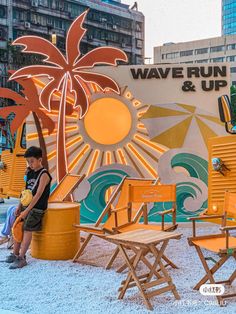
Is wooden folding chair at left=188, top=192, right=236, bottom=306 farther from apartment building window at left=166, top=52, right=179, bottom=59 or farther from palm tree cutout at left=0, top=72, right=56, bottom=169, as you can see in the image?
apartment building window at left=166, top=52, right=179, bottom=59

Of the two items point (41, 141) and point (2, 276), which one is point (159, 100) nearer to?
point (41, 141)

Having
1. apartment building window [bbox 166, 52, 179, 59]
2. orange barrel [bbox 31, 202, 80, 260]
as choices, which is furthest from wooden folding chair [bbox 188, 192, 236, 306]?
apartment building window [bbox 166, 52, 179, 59]

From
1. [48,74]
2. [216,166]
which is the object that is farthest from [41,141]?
[216,166]

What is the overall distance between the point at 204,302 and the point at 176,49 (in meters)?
82.6

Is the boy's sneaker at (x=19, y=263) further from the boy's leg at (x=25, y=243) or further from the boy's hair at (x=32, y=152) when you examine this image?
the boy's hair at (x=32, y=152)

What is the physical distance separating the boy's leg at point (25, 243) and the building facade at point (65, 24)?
28.8m

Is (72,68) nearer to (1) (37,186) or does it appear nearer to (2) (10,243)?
(1) (37,186)

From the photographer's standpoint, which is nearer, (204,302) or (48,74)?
(204,302)

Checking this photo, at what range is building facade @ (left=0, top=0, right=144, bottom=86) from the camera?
4662 cm

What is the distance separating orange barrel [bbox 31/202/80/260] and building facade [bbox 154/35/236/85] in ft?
243

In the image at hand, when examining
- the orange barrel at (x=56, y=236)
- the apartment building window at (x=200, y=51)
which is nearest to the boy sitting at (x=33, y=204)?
the orange barrel at (x=56, y=236)

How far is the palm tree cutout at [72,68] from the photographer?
8.35 metres

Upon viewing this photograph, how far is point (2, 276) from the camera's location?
→ 563 cm

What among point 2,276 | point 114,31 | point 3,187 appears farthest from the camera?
point 114,31
